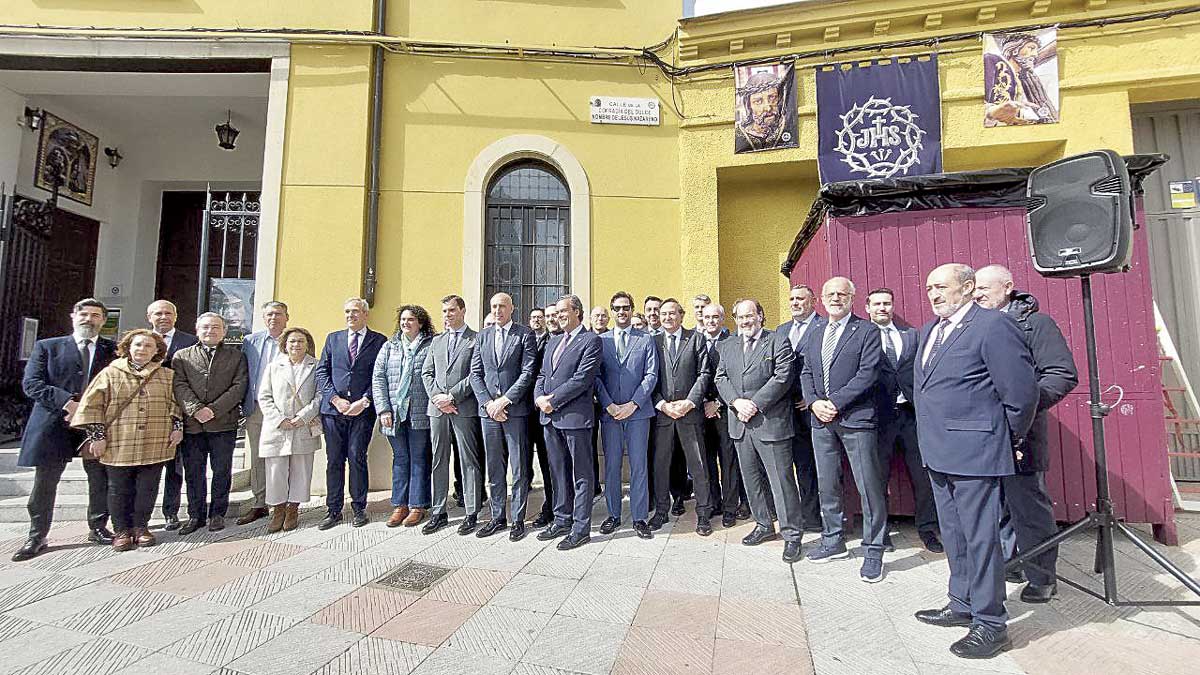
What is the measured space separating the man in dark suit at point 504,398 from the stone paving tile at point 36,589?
9.12 feet

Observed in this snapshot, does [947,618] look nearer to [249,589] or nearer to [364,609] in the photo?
[364,609]

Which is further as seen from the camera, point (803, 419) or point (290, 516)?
point (290, 516)

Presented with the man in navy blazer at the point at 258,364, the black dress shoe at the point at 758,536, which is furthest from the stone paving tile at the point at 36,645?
the black dress shoe at the point at 758,536

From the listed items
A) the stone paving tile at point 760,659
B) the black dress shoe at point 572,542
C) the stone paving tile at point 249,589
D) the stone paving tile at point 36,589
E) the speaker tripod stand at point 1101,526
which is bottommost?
the stone paving tile at point 36,589

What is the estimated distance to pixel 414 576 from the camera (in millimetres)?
3611

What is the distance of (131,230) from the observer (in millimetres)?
8352

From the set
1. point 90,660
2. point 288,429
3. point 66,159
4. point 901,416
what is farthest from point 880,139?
point 66,159

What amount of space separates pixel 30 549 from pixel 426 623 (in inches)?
146

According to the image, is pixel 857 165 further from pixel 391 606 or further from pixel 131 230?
pixel 131 230

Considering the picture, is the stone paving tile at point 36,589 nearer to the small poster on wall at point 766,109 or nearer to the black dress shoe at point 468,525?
the black dress shoe at point 468,525

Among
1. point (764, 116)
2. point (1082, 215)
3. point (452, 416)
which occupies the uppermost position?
point (764, 116)

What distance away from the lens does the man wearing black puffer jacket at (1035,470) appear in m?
3.12

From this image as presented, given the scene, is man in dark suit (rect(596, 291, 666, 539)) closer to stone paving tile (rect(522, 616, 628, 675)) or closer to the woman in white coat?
stone paving tile (rect(522, 616, 628, 675))

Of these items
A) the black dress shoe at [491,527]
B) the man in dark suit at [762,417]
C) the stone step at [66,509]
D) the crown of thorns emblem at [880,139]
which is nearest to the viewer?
the man in dark suit at [762,417]
